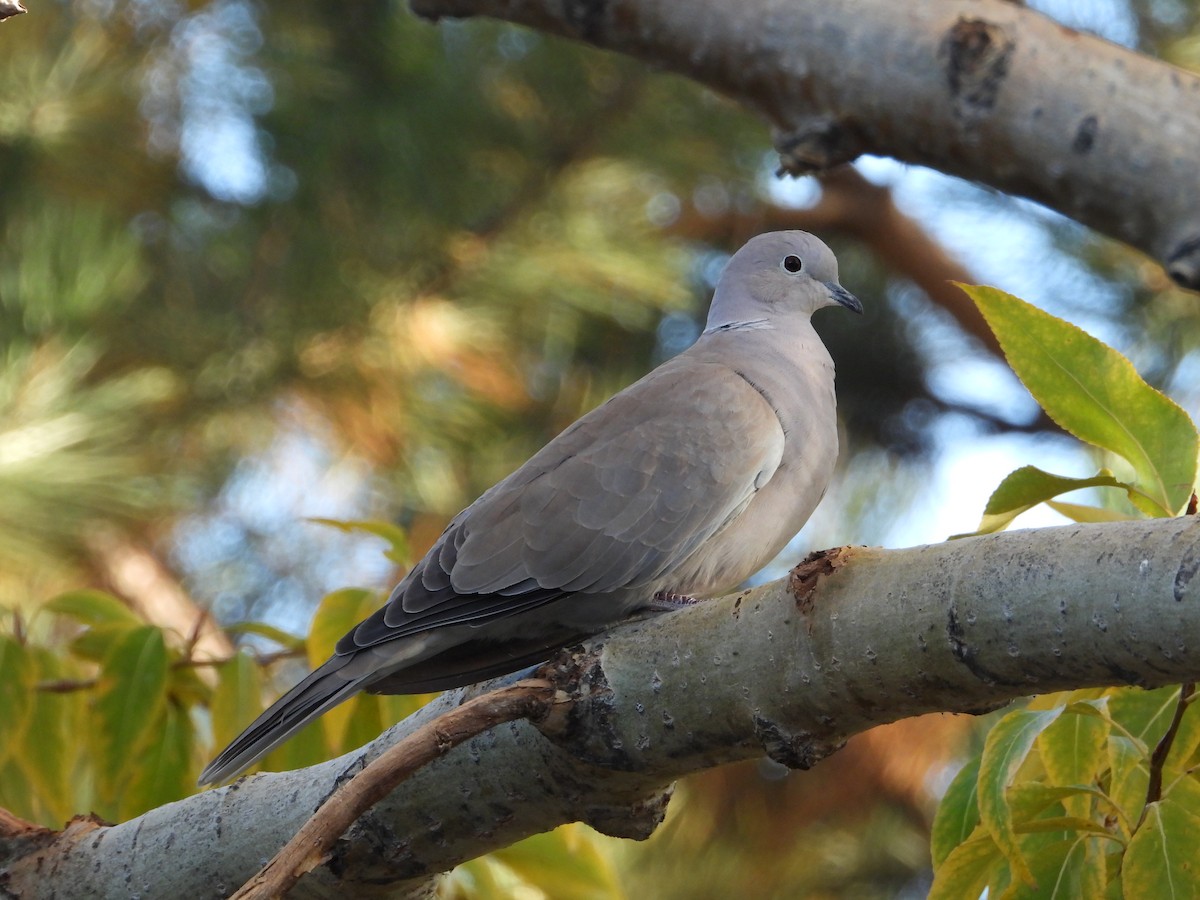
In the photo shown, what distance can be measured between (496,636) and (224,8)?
2.56 meters

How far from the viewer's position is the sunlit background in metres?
3.26

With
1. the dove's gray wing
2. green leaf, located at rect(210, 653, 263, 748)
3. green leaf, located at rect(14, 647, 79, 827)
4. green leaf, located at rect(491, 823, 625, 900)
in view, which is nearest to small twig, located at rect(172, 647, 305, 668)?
green leaf, located at rect(210, 653, 263, 748)

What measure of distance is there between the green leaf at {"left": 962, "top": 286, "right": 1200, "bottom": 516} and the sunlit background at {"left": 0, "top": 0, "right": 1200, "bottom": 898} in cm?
214

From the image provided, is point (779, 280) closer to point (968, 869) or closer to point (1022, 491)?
point (1022, 491)

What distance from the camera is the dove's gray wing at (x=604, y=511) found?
1.67 meters

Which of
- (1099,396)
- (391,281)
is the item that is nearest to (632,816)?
(1099,396)

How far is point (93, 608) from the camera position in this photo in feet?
6.04

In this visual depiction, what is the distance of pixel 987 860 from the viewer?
1.18 metres

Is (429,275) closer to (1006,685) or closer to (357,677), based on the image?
(357,677)

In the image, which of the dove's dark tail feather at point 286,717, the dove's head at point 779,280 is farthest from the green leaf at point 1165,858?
the dove's head at point 779,280

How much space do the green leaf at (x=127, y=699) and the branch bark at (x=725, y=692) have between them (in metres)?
0.13

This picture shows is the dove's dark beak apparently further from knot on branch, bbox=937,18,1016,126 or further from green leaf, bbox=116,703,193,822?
green leaf, bbox=116,703,193,822

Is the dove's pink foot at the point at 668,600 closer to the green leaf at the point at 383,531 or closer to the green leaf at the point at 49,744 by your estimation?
the green leaf at the point at 383,531

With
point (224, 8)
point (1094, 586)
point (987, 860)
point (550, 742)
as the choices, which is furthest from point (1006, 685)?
point (224, 8)
